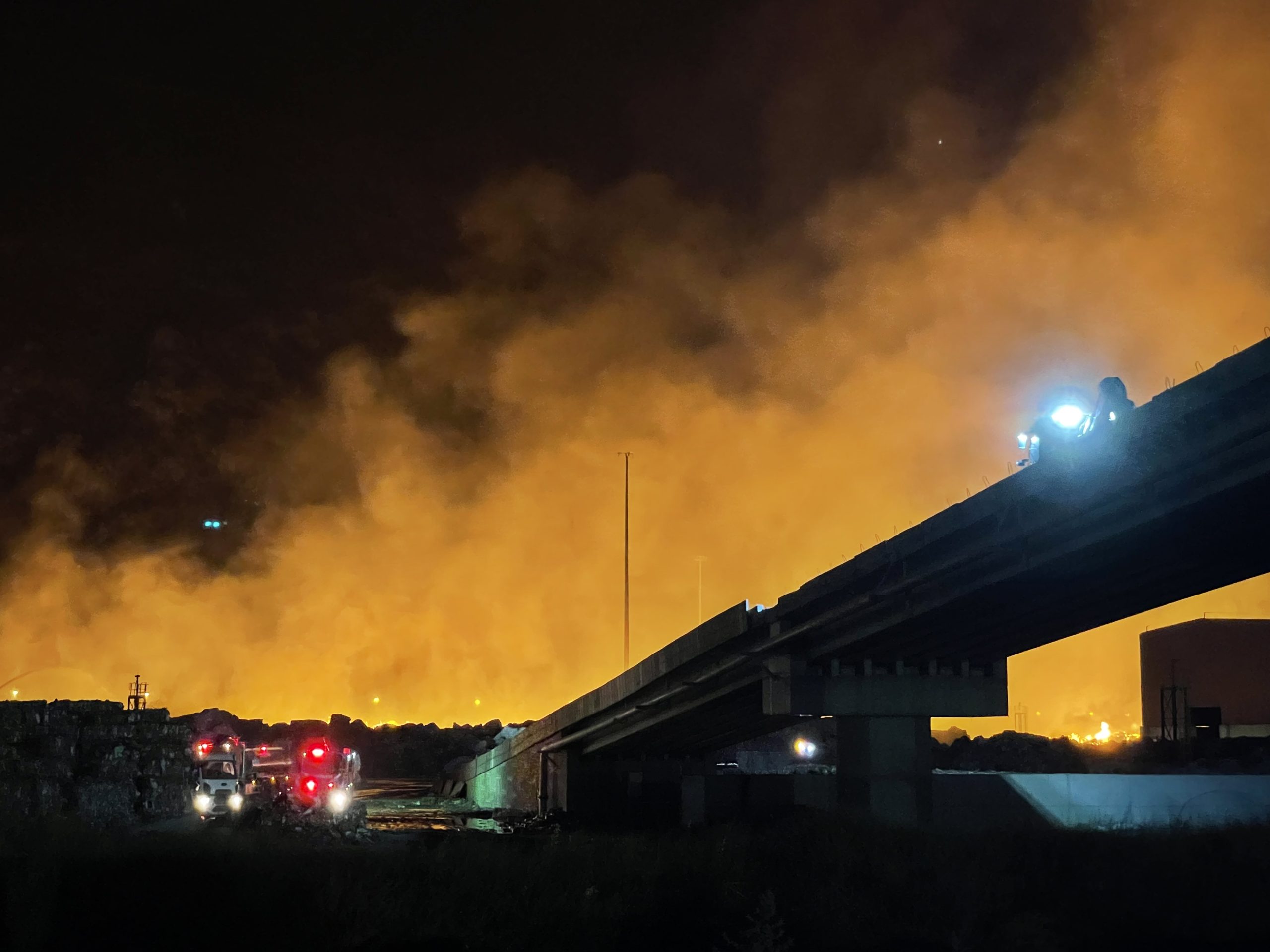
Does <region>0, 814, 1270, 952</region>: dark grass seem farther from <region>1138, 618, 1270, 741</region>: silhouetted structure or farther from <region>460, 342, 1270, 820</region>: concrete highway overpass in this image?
<region>1138, 618, 1270, 741</region>: silhouetted structure

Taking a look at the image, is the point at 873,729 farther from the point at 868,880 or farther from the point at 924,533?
the point at 868,880

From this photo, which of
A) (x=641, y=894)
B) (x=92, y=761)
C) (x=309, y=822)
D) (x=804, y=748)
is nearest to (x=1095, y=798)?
(x=641, y=894)

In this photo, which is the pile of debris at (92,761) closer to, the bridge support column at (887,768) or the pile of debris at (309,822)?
the pile of debris at (309,822)

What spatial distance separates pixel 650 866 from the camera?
22.2m

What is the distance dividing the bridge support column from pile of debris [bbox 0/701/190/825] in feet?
60.5

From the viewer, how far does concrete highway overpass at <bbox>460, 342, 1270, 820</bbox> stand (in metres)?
20.9

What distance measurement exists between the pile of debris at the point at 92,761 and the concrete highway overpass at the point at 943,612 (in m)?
13.4

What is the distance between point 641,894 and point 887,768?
16.1 meters

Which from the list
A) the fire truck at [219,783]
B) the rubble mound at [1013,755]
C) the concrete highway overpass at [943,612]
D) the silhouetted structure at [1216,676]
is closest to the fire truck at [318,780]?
the fire truck at [219,783]

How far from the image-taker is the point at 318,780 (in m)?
36.1

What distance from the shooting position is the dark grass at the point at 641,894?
18.2 metres

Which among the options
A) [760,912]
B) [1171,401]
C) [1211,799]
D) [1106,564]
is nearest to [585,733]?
[1211,799]

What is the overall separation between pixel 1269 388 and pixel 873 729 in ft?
61.6

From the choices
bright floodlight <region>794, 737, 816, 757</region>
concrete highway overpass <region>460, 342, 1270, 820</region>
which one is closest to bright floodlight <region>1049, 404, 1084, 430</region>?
concrete highway overpass <region>460, 342, 1270, 820</region>
